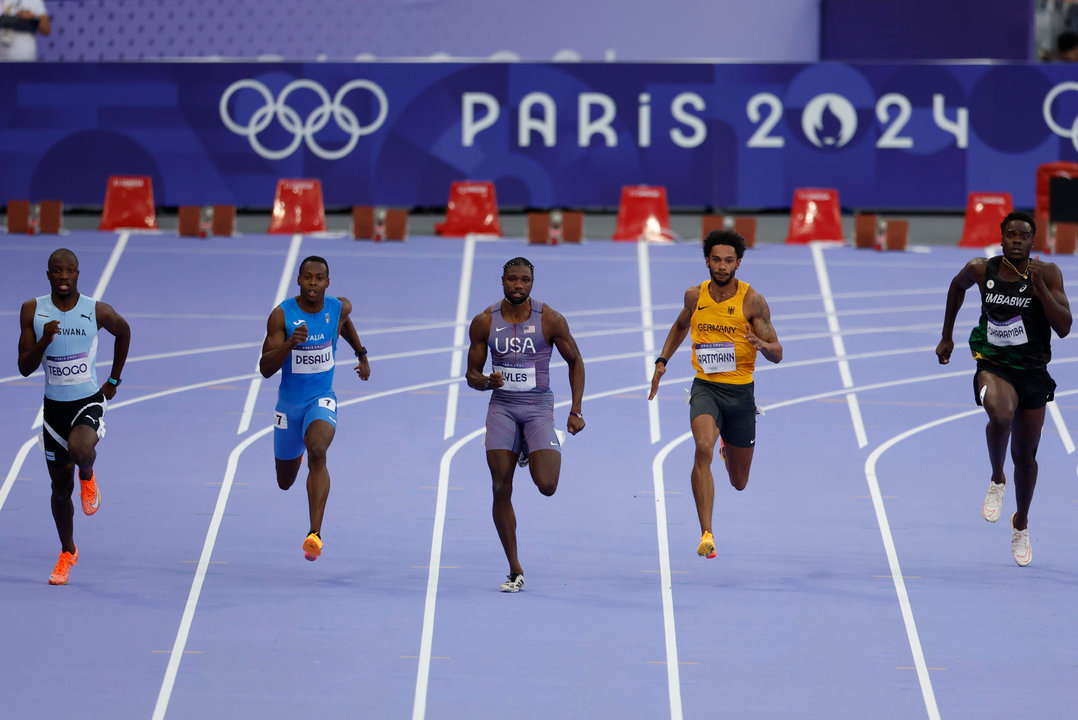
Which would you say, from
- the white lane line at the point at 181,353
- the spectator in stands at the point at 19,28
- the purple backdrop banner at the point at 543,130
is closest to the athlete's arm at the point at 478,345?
the white lane line at the point at 181,353

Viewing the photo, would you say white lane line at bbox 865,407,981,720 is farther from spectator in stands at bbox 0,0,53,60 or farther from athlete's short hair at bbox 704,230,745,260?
spectator in stands at bbox 0,0,53,60

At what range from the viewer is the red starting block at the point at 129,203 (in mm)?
19688

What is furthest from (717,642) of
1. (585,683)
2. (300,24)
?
(300,24)

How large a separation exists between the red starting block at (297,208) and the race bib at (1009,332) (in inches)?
442

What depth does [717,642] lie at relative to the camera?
896 centimetres

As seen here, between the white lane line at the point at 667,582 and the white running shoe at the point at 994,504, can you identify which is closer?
the white lane line at the point at 667,582

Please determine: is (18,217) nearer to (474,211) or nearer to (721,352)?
(474,211)

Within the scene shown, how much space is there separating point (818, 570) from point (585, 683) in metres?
2.31

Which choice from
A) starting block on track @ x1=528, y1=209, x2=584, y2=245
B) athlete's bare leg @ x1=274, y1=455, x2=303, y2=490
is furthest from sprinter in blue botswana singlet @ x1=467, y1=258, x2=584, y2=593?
starting block on track @ x1=528, y1=209, x2=584, y2=245

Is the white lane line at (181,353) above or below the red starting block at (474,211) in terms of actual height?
below

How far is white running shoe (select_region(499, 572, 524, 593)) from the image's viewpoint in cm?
959

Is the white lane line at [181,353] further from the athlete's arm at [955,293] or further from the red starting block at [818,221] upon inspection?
the athlete's arm at [955,293]

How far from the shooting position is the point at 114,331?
9.59 m

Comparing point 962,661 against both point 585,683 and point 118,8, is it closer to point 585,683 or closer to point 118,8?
point 585,683
